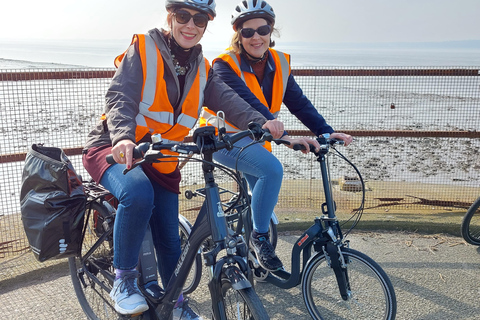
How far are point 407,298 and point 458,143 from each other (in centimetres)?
754

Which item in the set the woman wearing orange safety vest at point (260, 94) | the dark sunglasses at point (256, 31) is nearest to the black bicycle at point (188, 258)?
the woman wearing orange safety vest at point (260, 94)

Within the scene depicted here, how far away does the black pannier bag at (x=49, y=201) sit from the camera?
2.82m

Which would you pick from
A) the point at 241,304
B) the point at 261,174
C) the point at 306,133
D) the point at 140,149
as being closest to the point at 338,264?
the point at 261,174

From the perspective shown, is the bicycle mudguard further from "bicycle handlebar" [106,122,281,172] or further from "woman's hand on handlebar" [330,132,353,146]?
"woman's hand on handlebar" [330,132,353,146]

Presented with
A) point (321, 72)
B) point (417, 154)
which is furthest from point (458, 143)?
point (321, 72)

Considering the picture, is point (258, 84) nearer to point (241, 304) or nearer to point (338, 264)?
point (338, 264)

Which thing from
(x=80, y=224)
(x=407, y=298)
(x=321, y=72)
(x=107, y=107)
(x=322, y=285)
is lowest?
(x=407, y=298)

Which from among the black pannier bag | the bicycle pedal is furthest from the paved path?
the black pannier bag

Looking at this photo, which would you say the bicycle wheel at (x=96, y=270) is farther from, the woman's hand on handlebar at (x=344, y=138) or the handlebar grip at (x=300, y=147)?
the woman's hand on handlebar at (x=344, y=138)

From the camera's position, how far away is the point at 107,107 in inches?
102

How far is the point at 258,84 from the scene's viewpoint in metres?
3.59

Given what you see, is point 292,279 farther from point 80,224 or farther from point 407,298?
point 80,224

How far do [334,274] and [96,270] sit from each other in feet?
5.24

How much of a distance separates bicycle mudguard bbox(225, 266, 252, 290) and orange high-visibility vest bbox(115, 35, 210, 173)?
871 mm
